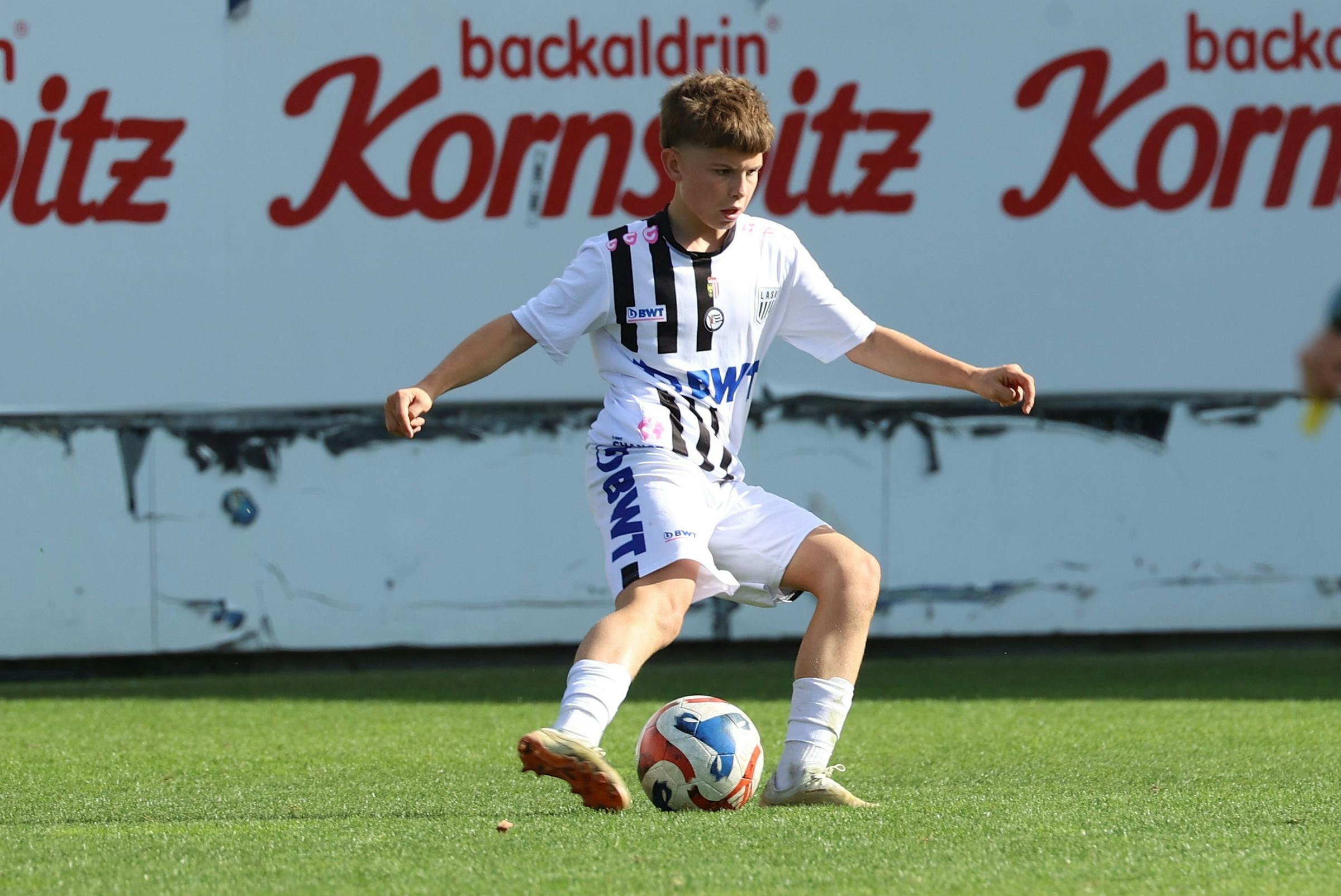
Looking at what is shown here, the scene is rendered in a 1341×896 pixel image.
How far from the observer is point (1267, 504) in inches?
331

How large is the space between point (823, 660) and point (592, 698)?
0.63 metres

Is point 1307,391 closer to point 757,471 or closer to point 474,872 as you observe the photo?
point 474,872

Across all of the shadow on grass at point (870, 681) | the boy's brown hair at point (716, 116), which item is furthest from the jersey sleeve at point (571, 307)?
the shadow on grass at point (870, 681)

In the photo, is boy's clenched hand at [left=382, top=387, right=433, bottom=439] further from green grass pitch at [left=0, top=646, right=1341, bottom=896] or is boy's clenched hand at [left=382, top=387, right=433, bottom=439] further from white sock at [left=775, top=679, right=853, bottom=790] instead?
white sock at [left=775, top=679, right=853, bottom=790]

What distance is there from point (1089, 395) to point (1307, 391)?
738cm

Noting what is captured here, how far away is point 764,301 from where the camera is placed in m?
4.12

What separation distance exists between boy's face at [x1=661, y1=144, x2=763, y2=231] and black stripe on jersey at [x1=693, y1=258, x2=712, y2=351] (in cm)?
12

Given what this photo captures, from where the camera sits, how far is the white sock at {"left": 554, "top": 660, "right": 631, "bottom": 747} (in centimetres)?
348

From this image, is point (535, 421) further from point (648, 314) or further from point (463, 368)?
point (463, 368)

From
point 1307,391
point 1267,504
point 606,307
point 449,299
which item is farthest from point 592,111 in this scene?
point 1307,391

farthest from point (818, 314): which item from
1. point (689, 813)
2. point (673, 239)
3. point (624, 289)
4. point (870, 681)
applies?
point (870, 681)

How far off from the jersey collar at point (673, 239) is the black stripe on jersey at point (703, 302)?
1.2 inches

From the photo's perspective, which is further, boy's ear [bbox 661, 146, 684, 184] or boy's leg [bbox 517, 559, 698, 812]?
boy's ear [bbox 661, 146, 684, 184]

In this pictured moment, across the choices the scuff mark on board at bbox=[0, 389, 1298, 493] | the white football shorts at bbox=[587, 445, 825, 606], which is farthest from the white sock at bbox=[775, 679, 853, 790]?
the scuff mark on board at bbox=[0, 389, 1298, 493]
